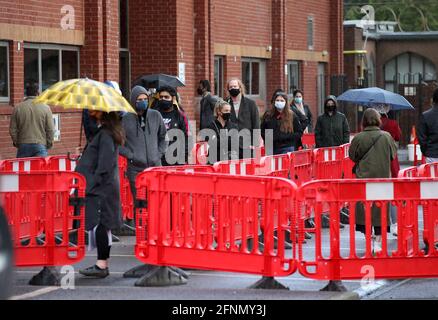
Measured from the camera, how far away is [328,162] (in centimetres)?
1830

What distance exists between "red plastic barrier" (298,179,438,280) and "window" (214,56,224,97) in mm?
18596

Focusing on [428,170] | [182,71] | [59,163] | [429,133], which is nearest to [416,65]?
[182,71]

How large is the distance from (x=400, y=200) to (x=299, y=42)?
26.3 m

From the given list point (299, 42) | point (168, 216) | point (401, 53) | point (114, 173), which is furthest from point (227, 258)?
point (401, 53)

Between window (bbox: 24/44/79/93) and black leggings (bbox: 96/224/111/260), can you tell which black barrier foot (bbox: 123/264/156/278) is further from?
window (bbox: 24/44/79/93)

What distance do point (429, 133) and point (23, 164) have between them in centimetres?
543

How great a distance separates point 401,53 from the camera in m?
54.8

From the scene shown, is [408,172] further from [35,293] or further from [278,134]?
[35,293]

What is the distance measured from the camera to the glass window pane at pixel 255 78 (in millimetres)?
33938

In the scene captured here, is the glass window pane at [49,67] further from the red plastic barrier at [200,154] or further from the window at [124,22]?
the red plastic barrier at [200,154]

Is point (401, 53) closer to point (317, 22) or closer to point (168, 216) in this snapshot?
point (317, 22)

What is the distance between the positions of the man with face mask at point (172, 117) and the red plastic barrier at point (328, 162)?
237cm

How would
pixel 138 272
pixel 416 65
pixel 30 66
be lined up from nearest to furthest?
pixel 138 272 → pixel 30 66 → pixel 416 65

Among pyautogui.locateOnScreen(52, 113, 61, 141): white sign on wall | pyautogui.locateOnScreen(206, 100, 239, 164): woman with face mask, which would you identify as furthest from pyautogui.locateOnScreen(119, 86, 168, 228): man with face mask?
pyautogui.locateOnScreen(52, 113, 61, 141): white sign on wall
